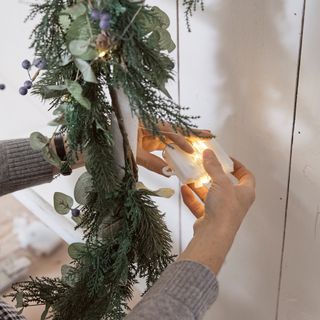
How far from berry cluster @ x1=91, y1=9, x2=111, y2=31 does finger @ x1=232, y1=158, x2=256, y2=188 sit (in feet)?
1.08

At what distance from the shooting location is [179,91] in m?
0.98

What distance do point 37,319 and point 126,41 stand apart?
0.93 meters

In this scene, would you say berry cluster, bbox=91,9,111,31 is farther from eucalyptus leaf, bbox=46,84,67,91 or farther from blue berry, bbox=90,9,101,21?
eucalyptus leaf, bbox=46,84,67,91

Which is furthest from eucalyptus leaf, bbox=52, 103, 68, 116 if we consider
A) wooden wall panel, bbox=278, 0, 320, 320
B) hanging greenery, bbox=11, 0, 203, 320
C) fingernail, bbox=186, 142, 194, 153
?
wooden wall panel, bbox=278, 0, 320, 320

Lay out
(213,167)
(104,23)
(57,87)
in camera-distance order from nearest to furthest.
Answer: (104,23)
(57,87)
(213,167)

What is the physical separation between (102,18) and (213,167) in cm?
29

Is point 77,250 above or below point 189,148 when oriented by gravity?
below

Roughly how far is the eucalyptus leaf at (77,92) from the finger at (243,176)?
27 cm

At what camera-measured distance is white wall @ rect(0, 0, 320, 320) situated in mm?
790

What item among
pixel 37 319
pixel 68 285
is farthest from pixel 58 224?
pixel 68 285

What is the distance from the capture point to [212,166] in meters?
0.76

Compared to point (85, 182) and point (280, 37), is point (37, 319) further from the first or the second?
point (280, 37)

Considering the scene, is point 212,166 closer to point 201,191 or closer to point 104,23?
point 201,191

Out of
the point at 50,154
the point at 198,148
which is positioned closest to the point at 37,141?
the point at 50,154
